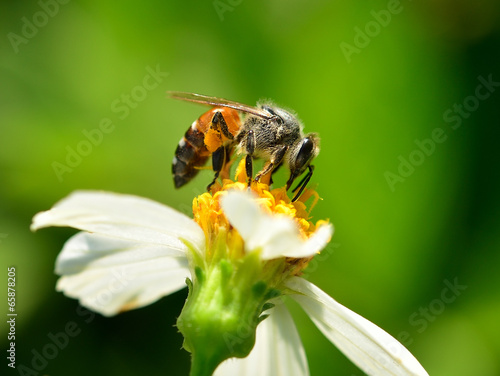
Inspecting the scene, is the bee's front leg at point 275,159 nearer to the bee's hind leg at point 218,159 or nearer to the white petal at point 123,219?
the bee's hind leg at point 218,159

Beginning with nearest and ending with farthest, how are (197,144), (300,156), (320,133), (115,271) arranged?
(115,271) < (300,156) < (197,144) < (320,133)

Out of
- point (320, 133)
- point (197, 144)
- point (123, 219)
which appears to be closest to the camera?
point (123, 219)

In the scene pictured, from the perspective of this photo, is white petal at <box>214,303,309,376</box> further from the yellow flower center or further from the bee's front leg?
the bee's front leg

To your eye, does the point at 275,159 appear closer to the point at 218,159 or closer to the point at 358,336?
the point at 218,159

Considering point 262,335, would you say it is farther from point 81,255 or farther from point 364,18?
point 364,18

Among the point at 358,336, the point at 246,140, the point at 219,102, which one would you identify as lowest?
the point at 358,336

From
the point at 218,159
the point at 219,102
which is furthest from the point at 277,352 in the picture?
the point at 219,102
